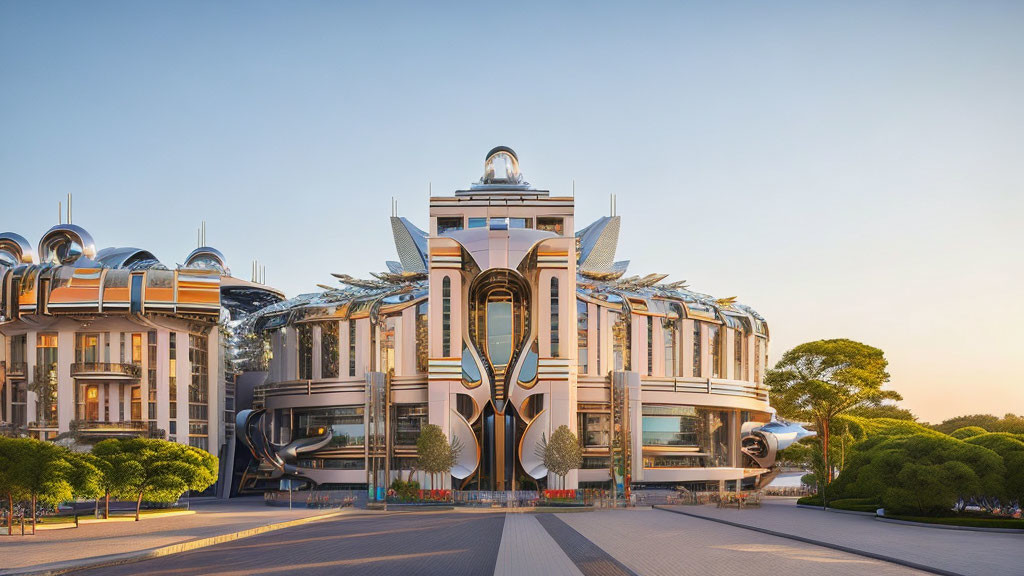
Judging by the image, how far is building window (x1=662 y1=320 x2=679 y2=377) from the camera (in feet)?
238

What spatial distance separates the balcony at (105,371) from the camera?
64.3m

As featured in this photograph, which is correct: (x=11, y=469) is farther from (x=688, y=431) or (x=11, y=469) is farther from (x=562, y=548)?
(x=688, y=431)

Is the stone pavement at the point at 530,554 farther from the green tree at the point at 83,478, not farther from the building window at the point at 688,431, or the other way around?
the building window at the point at 688,431

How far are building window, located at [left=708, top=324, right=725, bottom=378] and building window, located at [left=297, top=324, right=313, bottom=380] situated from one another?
103 feet

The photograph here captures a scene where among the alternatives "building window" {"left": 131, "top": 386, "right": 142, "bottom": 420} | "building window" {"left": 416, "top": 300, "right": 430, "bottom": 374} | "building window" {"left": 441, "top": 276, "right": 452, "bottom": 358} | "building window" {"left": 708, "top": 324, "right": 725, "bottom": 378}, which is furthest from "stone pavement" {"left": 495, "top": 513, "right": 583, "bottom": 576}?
"building window" {"left": 708, "top": 324, "right": 725, "bottom": 378}

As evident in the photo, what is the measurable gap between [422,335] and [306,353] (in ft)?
32.1

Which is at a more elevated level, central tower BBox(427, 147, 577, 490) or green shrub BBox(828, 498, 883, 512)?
central tower BBox(427, 147, 577, 490)

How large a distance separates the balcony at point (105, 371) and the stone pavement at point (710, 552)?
36441 mm

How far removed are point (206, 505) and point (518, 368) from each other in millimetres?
22494

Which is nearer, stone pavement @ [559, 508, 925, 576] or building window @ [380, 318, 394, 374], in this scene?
stone pavement @ [559, 508, 925, 576]

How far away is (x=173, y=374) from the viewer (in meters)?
66.3

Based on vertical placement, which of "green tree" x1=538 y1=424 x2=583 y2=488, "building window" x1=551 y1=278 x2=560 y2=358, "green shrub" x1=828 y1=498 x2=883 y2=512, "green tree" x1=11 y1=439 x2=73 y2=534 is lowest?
"green shrub" x1=828 y1=498 x2=883 y2=512

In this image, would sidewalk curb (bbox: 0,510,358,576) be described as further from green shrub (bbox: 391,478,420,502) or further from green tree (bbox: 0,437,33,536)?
green shrub (bbox: 391,478,420,502)

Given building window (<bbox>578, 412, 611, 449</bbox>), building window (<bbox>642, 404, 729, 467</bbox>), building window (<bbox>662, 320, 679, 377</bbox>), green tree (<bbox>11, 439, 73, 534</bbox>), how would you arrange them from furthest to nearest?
building window (<bbox>662, 320, 679, 377</bbox>), building window (<bbox>642, 404, 729, 467</bbox>), building window (<bbox>578, 412, 611, 449</bbox>), green tree (<bbox>11, 439, 73, 534</bbox>)
